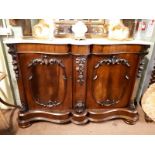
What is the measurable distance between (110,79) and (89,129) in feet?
1.89

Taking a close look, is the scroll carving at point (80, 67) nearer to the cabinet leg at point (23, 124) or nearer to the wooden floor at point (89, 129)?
the wooden floor at point (89, 129)

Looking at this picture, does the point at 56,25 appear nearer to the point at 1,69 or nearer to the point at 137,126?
the point at 1,69

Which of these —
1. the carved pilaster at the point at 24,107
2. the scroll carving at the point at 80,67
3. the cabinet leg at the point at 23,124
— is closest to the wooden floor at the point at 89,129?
the cabinet leg at the point at 23,124

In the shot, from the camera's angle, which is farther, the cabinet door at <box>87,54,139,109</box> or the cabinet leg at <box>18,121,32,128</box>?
the cabinet leg at <box>18,121,32,128</box>

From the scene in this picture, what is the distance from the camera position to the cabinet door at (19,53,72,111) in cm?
139

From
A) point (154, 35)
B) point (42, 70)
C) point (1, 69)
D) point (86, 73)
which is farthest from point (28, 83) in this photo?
point (154, 35)

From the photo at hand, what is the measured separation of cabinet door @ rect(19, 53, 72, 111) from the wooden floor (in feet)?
0.70

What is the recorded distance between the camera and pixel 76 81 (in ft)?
4.88

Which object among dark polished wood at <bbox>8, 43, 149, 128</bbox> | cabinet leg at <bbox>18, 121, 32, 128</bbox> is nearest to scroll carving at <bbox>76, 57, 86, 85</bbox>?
dark polished wood at <bbox>8, 43, 149, 128</bbox>

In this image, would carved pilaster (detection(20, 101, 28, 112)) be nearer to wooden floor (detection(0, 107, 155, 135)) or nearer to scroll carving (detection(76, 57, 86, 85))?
wooden floor (detection(0, 107, 155, 135))

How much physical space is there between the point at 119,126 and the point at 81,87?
0.63m

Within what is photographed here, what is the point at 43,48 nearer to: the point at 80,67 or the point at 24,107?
the point at 80,67

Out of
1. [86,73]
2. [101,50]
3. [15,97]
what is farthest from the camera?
[15,97]
